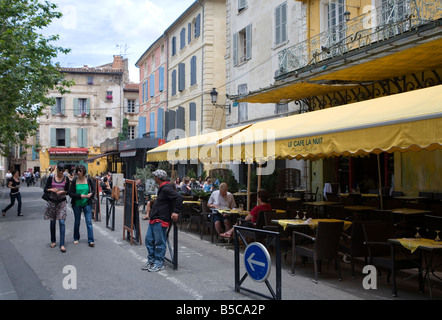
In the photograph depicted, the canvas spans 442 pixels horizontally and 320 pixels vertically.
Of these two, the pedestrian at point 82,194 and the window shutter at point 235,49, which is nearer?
the pedestrian at point 82,194

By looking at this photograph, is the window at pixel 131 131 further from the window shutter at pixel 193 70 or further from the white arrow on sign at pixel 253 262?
the white arrow on sign at pixel 253 262

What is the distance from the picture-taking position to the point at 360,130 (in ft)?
21.8

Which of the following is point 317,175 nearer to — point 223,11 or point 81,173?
point 81,173

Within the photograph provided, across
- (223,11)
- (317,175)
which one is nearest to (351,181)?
(317,175)

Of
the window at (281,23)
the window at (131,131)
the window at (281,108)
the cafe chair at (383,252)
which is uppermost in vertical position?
the window at (281,23)

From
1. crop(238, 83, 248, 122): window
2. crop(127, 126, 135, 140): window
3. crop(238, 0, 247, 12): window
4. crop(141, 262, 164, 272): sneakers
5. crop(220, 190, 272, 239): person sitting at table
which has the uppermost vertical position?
crop(238, 0, 247, 12): window

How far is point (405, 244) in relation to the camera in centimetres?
609

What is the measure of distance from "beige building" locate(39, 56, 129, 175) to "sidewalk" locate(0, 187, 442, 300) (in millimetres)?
43285

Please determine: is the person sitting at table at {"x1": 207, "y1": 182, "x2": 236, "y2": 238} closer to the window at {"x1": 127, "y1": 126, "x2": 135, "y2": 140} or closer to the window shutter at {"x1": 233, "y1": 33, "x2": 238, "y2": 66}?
the window shutter at {"x1": 233, "y1": 33, "x2": 238, "y2": 66}

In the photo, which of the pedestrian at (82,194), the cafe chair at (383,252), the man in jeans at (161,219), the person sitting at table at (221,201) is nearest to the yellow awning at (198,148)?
the person sitting at table at (221,201)

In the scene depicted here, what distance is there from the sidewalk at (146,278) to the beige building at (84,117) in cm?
4328

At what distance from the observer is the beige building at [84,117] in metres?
51.8

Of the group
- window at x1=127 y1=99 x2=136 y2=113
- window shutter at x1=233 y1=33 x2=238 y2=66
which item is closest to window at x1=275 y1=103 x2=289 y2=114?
window shutter at x1=233 y1=33 x2=238 y2=66

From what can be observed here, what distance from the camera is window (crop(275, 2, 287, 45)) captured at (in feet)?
Answer: 64.6
